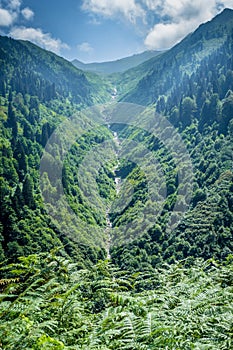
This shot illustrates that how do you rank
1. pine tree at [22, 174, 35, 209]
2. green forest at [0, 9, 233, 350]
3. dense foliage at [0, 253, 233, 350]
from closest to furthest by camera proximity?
1. dense foliage at [0, 253, 233, 350]
2. green forest at [0, 9, 233, 350]
3. pine tree at [22, 174, 35, 209]

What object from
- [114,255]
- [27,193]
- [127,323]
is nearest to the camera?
[127,323]

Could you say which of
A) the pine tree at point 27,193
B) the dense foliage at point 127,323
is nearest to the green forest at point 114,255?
the dense foliage at point 127,323

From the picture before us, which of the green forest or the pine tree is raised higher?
the pine tree

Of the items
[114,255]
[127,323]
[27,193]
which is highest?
[27,193]

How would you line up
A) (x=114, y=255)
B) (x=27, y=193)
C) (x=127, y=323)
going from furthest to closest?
(x=114, y=255) → (x=27, y=193) → (x=127, y=323)

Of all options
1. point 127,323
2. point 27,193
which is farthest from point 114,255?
point 127,323

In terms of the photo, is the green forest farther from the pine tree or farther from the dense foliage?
the pine tree

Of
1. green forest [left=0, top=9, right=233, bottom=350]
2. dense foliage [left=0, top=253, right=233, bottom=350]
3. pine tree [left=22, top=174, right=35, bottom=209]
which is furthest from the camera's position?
pine tree [left=22, top=174, right=35, bottom=209]

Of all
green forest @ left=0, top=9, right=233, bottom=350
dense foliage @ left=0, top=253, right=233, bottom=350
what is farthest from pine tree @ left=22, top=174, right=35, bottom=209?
dense foliage @ left=0, top=253, right=233, bottom=350

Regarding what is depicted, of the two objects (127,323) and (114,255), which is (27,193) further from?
(127,323)

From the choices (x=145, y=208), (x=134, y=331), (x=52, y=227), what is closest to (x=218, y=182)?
(x=145, y=208)

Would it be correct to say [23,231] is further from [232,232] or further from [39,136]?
[39,136]
